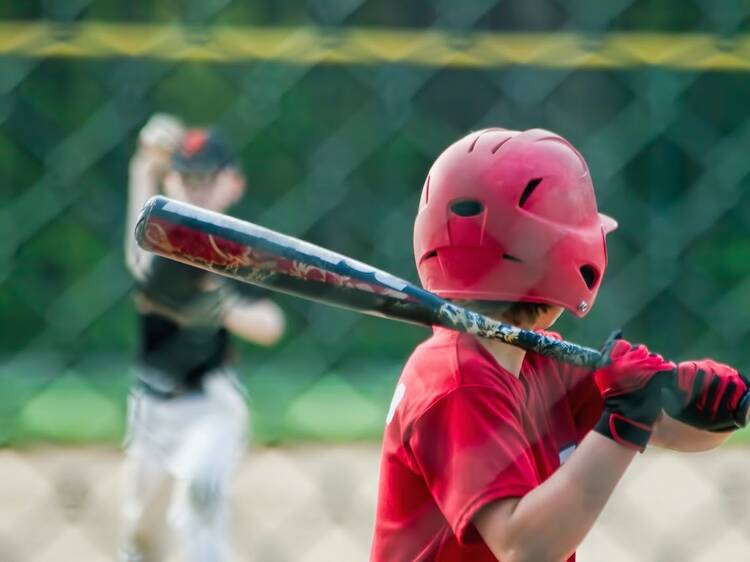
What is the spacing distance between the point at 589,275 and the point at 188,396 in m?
2.00

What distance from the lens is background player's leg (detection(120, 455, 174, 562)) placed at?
3287 mm

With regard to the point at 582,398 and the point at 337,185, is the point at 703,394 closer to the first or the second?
the point at 582,398

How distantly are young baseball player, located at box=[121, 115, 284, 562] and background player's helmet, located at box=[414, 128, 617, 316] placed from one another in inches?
67.3

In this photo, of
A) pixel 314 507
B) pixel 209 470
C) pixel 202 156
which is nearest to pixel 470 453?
pixel 209 470

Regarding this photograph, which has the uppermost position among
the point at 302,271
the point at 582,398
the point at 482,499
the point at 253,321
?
the point at 302,271

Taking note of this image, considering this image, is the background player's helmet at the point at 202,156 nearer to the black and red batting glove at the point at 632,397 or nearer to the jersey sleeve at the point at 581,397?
the jersey sleeve at the point at 581,397

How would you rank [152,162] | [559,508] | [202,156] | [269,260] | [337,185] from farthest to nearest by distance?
[337,185], [152,162], [202,156], [269,260], [559,508]

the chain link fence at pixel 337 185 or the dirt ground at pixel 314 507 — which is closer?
the dirt ground at pixel 314 507

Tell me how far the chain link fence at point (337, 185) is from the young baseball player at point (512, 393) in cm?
222

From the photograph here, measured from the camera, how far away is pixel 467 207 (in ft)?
5.02

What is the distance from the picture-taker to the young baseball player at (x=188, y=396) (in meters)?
3.21

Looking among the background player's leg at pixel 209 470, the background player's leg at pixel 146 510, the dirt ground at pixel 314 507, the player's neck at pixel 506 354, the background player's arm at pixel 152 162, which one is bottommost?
the dirt ground at pixel 314 507

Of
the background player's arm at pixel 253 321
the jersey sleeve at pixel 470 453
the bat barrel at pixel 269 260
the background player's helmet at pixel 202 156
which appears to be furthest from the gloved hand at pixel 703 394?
the background player's helmet at pixel 202 156

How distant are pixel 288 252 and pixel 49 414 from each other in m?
3.07
